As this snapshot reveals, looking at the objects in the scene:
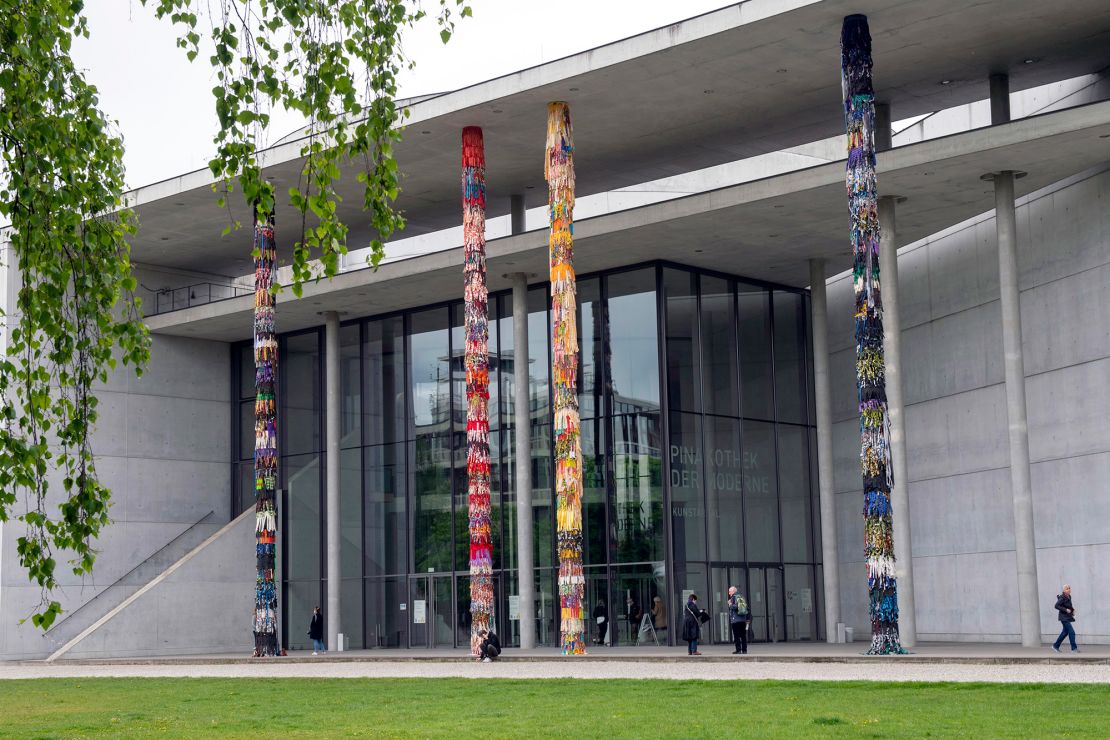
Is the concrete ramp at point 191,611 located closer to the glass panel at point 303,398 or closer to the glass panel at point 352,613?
the glass panel at point 303,398

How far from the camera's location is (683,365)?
30828mm

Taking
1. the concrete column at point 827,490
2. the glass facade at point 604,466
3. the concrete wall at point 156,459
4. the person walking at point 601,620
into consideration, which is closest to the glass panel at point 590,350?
the glass facade at point 604,466

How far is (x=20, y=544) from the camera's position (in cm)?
823

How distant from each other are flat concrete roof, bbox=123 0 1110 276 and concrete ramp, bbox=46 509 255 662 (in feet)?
29.4

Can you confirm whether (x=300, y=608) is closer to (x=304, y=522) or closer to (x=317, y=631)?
(x=304, y=522)

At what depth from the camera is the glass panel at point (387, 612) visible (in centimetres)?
3406

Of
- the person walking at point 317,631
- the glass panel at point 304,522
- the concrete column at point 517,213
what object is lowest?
the person walking at point 317,631

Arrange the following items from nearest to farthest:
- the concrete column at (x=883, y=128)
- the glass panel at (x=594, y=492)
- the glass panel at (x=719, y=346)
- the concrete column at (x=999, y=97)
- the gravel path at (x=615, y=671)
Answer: the gravel path at (x=615, y=671), the concrete column at (x=999, y=97), the concrete column at (x=883, y=128), the glass panel at (x=594, y=492), the glass panel at (x=719, y=346)

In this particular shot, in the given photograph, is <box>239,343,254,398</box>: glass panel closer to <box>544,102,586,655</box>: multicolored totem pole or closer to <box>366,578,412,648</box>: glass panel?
<box>366,578,412,648</box>: glass panel

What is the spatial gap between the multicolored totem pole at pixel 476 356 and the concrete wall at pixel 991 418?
10311 mm

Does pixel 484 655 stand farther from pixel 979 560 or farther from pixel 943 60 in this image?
pixel 943 60

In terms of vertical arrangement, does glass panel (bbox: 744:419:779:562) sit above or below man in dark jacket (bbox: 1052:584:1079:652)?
above

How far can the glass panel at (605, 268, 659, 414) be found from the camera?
30.5 metres

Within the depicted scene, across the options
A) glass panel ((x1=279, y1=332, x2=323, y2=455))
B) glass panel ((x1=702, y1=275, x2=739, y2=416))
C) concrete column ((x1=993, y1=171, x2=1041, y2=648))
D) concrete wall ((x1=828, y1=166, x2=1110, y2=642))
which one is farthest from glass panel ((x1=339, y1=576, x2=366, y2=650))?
concrete column ((x1=993, y1=171, x2=1041, y2=648))
